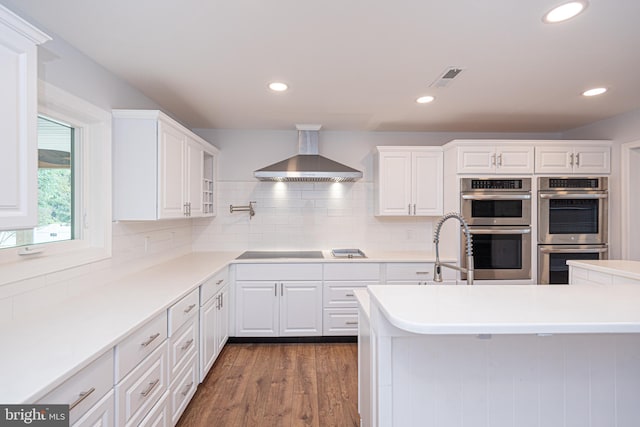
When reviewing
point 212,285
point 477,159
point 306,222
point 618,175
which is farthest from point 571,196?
point 212,285

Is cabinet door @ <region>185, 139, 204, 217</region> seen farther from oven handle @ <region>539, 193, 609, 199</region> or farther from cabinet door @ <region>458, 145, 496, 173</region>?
oven handle @ <region>539, 193, 609, 199</region>

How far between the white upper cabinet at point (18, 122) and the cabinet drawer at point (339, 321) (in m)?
2.61

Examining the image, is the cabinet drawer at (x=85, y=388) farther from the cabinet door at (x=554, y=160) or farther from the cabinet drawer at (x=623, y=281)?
the cabinet door at (x=554, y=160)

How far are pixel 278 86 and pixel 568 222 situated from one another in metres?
3.17

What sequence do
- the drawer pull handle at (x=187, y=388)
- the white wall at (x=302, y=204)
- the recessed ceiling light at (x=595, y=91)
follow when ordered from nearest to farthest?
the drawer pull handle at (x=187, y=388) → the recessed ceiling light at (x=595, y=91) → the white wall at (x=302, y=204)

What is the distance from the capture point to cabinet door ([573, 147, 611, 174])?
10.8 ft

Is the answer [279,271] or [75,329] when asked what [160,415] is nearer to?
[75,329]

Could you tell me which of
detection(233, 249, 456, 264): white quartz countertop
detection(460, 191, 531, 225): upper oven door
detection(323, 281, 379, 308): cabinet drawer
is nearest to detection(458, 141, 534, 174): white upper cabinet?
detection(460, 191, 531, 225): upper oven door

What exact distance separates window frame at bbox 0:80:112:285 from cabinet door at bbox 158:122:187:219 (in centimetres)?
32

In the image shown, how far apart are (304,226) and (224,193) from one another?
1058 mm

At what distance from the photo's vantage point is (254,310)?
3309 millimetres

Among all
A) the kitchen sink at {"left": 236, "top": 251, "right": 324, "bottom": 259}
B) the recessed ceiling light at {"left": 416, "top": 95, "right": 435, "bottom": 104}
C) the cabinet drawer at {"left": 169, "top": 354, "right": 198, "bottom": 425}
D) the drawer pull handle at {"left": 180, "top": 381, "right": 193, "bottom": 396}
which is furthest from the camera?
the kitchen sink at {"left": 236, "top": 251, "right": 324, "bottom": 259}

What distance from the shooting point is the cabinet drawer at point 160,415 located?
159cm

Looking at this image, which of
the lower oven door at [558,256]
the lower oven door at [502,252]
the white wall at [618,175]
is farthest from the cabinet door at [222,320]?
the white wall at [618,175]
